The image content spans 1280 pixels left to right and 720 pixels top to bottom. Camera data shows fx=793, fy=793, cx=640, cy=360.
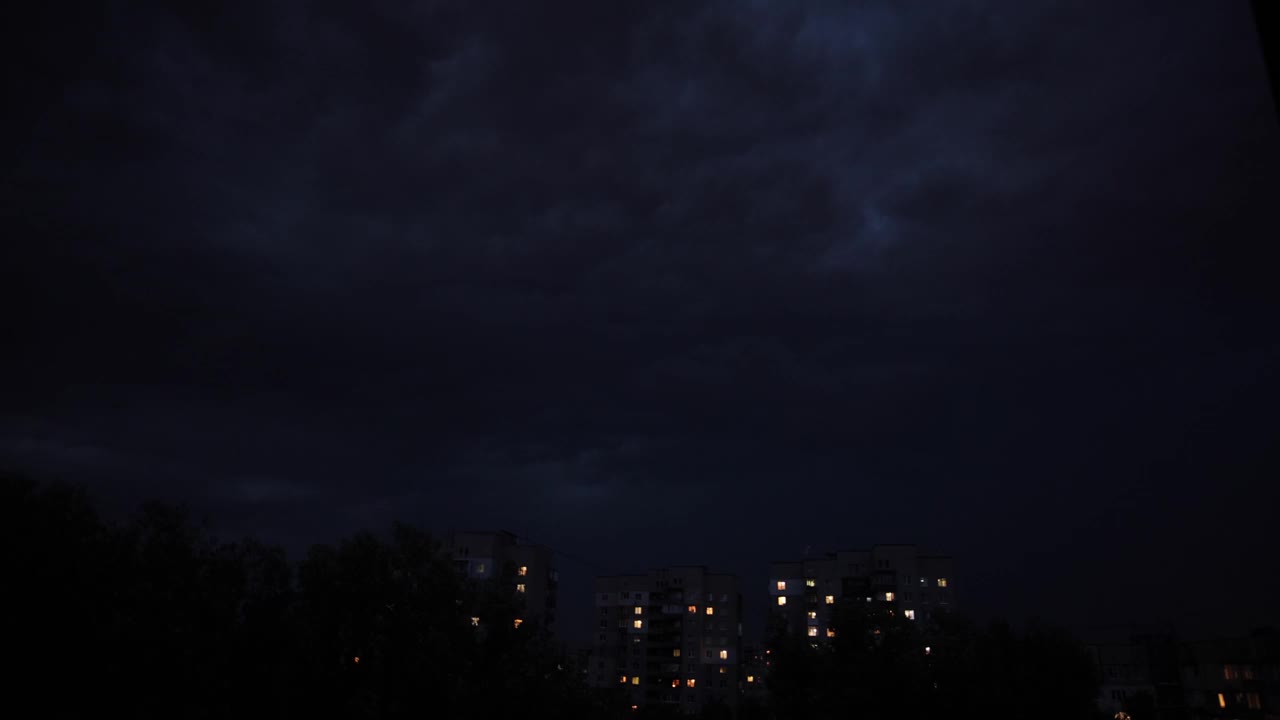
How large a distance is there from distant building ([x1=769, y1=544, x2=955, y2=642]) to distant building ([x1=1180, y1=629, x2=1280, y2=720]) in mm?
40530

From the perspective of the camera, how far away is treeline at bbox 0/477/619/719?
29328 mm

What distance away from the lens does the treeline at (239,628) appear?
2933 centimetres

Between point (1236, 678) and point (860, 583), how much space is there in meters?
61.7

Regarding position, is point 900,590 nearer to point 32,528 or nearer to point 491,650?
point 491,650

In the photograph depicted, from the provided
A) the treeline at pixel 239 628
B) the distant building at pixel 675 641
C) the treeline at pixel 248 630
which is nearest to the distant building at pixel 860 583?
the distant building at pixel 675 641

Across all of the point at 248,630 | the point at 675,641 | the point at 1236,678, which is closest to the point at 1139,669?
the point at 1236,678

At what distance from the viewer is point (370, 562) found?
126ft

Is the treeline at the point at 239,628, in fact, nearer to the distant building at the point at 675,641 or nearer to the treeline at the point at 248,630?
the treeline at the point at 248,630

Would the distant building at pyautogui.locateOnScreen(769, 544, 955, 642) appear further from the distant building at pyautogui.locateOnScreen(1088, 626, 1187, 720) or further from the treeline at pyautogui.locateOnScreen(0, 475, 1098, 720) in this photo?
the treeline at pyautogui.locateOnScreen(0, 475, 1098, 720)

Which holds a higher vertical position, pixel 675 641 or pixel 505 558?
pixel 505 558

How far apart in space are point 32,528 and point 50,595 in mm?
2951

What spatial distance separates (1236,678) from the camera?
3472 inches

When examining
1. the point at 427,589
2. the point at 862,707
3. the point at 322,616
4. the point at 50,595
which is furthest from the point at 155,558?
the point at 862,707

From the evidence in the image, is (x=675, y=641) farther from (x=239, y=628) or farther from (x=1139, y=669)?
(x=239, y=628)
